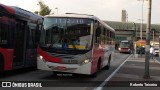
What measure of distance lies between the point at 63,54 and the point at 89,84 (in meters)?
1.67

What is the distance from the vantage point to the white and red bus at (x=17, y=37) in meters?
15.9

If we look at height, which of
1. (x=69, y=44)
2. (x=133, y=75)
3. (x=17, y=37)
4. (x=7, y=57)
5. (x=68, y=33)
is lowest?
(x=133, y=75)

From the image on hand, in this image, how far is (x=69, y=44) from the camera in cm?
1594

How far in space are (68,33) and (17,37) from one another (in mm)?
2683

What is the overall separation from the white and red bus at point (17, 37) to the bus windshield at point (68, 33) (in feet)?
2.84

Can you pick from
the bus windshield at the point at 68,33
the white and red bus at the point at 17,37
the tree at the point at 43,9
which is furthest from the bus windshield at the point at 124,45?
the bus windshield at the point at 68,33

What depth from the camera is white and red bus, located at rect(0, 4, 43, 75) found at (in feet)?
52.0

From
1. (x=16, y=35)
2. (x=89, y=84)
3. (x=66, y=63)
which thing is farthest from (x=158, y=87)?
(x=16, y=35)

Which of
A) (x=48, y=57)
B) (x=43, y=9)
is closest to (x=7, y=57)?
(x=48, y=57)

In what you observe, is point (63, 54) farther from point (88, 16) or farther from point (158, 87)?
point (158, 87)

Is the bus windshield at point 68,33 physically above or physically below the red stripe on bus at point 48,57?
above

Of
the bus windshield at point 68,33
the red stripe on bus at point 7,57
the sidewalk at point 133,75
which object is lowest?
the sidewalk at point 133,75

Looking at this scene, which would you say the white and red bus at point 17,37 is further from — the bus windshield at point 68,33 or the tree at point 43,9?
the tree at point 43,9

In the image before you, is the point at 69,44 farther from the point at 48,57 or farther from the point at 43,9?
the point at 43,9
